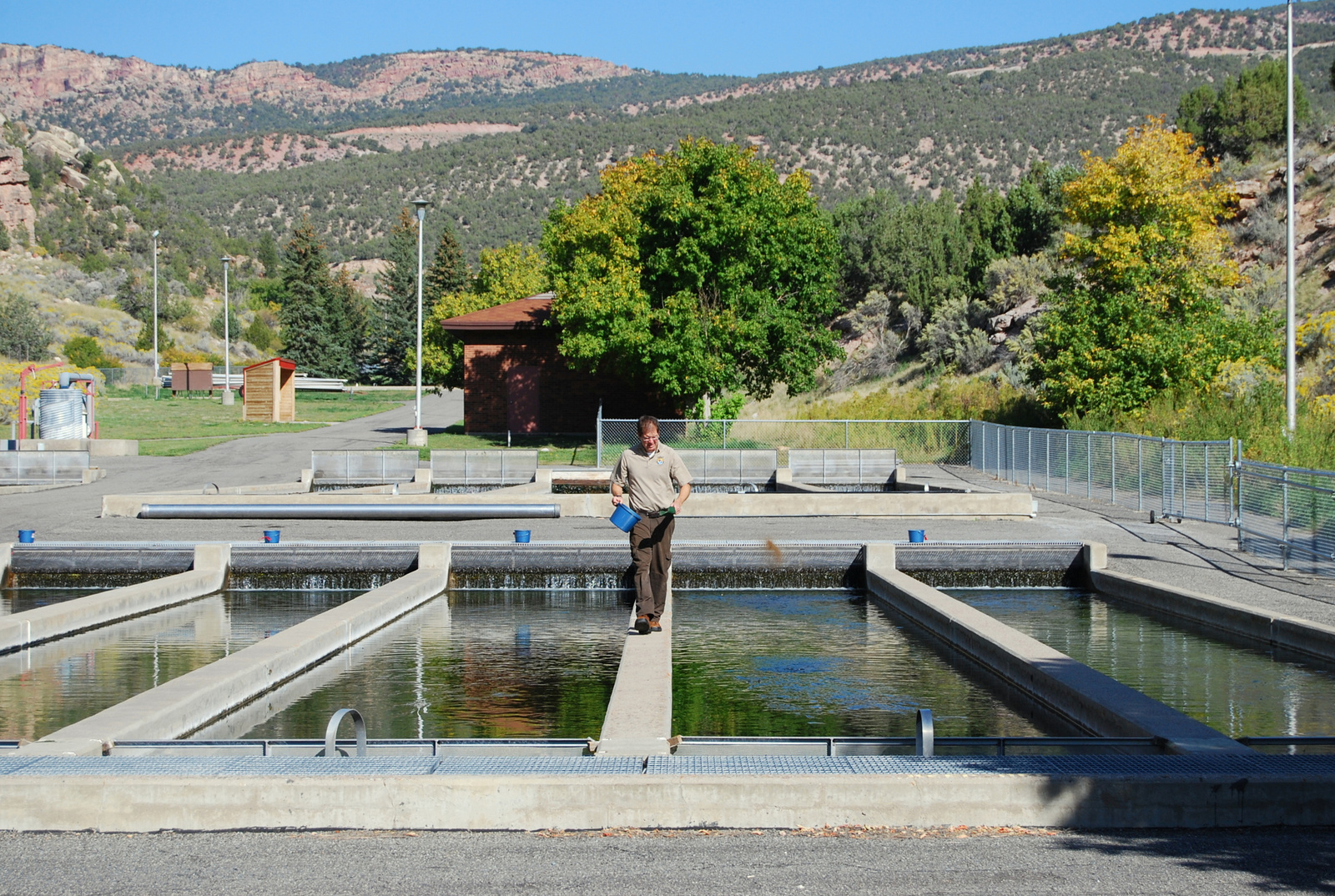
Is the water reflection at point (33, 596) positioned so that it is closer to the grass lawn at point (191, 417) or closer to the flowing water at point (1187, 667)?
the flowing water at point (1187, 667)

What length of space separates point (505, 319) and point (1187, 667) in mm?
41873

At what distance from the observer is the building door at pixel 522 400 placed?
167 feet

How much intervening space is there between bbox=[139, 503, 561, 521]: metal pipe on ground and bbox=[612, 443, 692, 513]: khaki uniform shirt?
1130 centimetres

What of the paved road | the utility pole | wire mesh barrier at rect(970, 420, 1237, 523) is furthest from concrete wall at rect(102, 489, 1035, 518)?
the paved road

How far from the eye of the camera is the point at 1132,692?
8.91 m

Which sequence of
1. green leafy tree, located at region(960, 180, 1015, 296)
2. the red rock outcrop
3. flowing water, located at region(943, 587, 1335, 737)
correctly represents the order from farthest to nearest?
the red rock outcrop → green leafy tree, located at region(960, 180, 1015, 296) → flowing water, located at region(943, 587, 1335, 737)

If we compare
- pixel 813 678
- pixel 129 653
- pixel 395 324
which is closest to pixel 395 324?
pixel 395 324

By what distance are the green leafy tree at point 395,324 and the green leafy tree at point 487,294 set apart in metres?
25.0

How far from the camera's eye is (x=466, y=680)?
36.2ft

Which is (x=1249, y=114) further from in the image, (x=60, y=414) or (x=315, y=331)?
(x=315, y=331)

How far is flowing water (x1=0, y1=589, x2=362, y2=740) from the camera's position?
32.7ft

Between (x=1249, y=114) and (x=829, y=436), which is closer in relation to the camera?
(x=829, y=436)

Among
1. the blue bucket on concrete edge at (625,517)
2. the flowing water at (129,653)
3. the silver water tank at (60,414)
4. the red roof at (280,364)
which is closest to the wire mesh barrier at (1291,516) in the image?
the blue bucket on concrete edge at (625,517)

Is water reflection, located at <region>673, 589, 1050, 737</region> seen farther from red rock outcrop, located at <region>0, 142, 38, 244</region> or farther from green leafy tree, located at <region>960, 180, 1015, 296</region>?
red rock outcrop, located at <region>0, 142, 38, 244</region>
